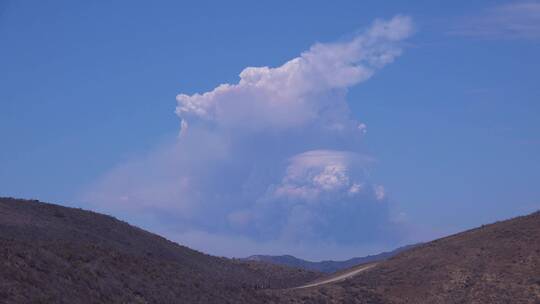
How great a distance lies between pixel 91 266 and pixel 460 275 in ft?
103

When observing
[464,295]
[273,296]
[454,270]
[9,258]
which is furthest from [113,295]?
[454,270]

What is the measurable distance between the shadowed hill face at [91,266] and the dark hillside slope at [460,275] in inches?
346

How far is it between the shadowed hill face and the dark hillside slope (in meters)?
8.80

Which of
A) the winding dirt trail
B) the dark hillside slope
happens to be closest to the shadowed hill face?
the winding dirt trail

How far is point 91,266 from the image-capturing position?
105ft

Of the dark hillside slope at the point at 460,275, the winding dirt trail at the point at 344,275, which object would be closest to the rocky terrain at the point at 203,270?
the dark hillside slope at the point at 460,275

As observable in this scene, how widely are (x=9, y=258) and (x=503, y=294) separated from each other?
115 feet

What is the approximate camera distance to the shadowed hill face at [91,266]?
87.9 feet

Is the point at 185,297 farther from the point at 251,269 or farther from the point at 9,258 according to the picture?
the point at 251,269

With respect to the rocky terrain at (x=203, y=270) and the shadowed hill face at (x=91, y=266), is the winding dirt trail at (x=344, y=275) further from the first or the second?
the shadowed hill face at (x=91, y=266)

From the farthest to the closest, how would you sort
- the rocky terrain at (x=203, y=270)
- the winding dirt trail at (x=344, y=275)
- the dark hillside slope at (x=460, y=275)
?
the winding dirt trail at (x=344, y=275)
the dark hillside slope at (x=460, y=275)
the rocky terrain at (x=203, y=270)

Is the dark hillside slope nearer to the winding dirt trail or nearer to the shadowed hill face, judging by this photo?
the winding dirt trail

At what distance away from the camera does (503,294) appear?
4866 cm

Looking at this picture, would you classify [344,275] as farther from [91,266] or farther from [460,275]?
[91,266]
